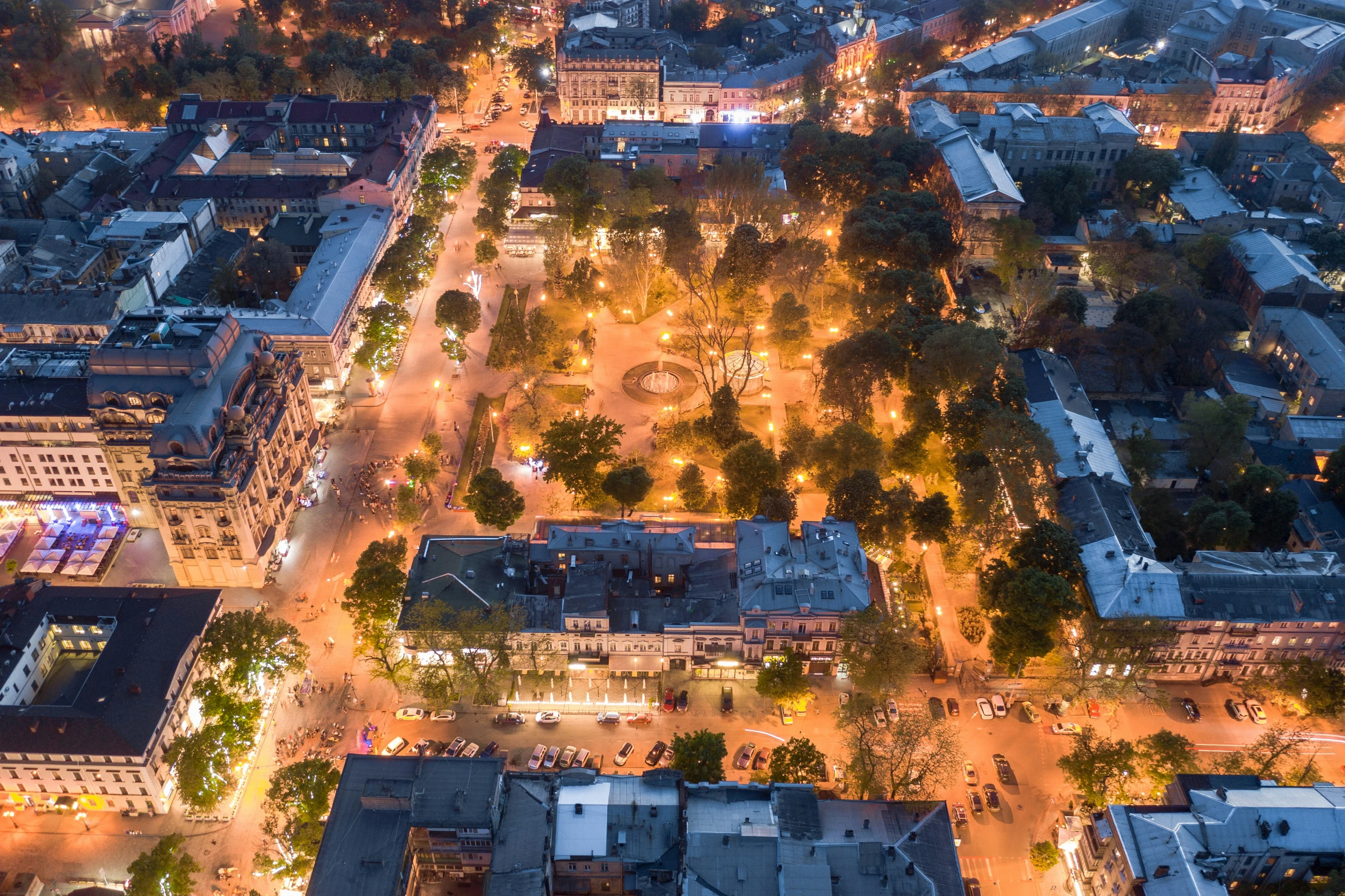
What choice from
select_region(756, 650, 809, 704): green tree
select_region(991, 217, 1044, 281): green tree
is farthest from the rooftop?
select_region(991, 217, 1044, 281): green tree

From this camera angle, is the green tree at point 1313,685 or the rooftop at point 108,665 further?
the green tree at point 1313,685

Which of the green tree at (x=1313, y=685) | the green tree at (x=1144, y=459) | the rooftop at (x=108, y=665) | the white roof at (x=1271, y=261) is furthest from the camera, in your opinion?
the white roof at (x=1271, y=261)

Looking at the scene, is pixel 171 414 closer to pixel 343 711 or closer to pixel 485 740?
pixel 343 711

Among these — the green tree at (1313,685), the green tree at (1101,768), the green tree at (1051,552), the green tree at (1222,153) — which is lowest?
the green tree at (1101,768)

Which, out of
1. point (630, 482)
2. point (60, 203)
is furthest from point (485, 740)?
point (60, 203)

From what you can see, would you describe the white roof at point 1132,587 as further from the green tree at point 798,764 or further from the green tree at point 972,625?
the green tree at point 798,764

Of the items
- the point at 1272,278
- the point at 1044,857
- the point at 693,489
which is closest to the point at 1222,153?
the point at 1272,278

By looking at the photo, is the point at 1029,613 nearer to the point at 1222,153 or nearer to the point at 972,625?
the point at 972,625

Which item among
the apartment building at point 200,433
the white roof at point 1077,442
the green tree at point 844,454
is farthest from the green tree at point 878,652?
the apartment building at point 200,433
